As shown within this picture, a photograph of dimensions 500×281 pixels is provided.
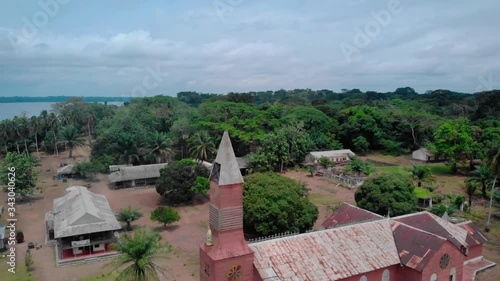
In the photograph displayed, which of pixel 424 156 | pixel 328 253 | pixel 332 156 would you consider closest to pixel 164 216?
pixel 328 253

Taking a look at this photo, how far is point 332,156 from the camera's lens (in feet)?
185

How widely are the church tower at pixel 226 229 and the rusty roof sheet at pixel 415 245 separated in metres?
8.27

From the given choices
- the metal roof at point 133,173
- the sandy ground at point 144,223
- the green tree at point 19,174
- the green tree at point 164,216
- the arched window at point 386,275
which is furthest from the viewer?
the metal roof at point 133,173

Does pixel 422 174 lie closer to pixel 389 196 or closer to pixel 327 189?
pixel 327 189

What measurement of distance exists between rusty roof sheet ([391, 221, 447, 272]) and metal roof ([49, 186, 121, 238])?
18.2 m

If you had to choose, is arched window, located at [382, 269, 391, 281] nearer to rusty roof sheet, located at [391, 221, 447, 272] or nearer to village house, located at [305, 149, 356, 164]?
rusty roof sheet, located at [391, 221, 447, 272]

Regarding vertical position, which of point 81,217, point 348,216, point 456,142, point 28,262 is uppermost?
point 456,142

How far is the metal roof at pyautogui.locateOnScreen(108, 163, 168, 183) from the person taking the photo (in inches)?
1704

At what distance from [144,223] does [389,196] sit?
20.0 m

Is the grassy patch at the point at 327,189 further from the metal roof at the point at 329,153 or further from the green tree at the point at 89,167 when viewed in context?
the green tree at the point at 89,167

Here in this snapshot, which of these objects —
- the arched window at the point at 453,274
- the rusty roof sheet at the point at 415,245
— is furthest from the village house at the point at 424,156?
the rusty roof sheet at the point at 415,245

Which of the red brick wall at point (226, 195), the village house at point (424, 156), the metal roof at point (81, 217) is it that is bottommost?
the village house at point (424, 156)

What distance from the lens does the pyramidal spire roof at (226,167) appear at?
15.7m

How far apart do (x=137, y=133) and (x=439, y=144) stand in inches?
1568
